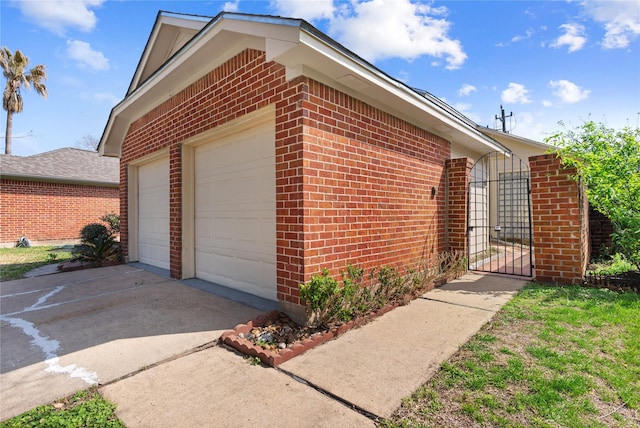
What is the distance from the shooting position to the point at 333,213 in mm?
3889

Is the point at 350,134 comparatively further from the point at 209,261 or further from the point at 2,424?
the point at 2,424

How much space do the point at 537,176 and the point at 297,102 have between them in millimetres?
4577

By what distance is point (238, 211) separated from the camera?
4.92 meters

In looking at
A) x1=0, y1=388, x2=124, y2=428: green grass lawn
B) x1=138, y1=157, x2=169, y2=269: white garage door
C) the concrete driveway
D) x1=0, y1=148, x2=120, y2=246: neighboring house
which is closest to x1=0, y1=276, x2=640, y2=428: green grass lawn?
x1=0, y1=388, x2=124, y2=428: green grass lawn

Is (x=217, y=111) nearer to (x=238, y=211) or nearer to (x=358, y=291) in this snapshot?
(x=238, y=211)

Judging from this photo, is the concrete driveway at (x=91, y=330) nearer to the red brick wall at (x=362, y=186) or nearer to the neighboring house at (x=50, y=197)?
the red brick wall at (x=362, y=186)

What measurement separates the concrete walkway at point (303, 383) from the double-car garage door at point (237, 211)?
165 cm

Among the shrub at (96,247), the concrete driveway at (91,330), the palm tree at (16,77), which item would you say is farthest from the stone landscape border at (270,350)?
the palm tree at (16,77)

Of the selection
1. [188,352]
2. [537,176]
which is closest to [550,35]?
[537,176]

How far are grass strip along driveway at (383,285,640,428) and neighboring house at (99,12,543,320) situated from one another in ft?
5.69

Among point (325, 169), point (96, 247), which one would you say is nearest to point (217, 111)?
point (325, 169)

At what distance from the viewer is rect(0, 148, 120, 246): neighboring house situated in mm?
13023

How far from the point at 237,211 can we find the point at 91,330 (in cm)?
235

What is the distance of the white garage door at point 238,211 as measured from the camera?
4453 millimetres
